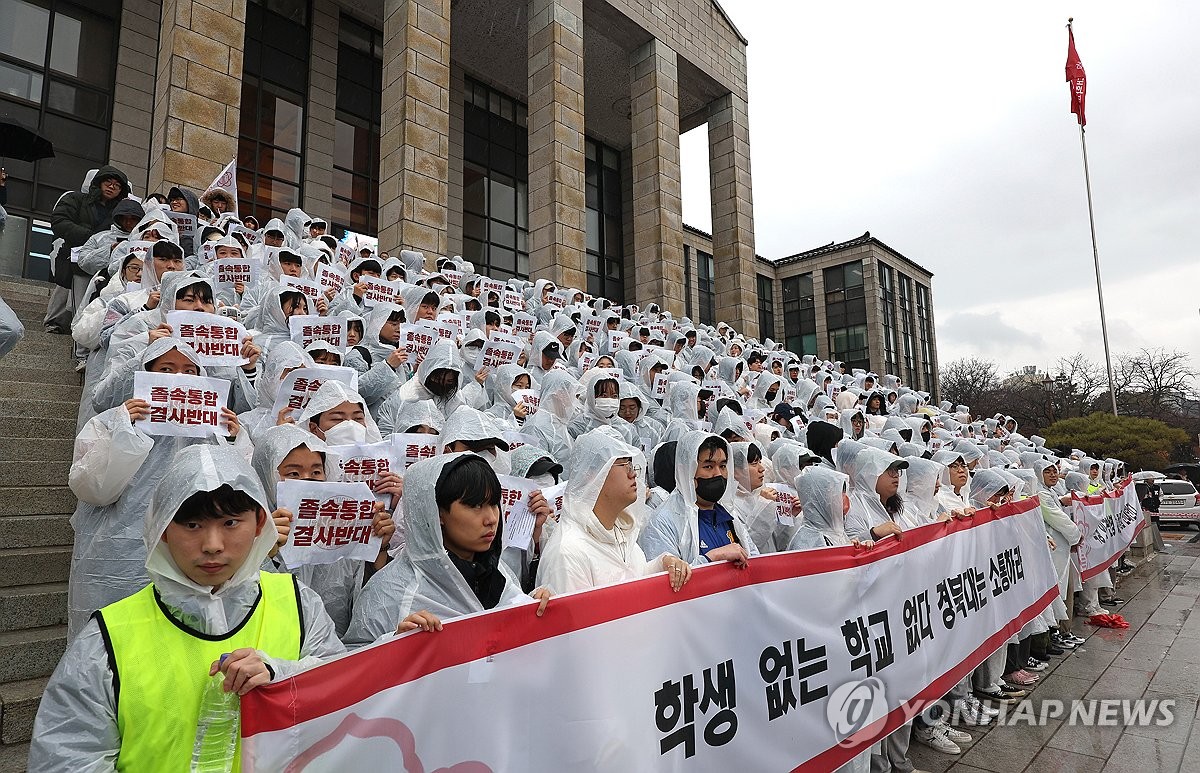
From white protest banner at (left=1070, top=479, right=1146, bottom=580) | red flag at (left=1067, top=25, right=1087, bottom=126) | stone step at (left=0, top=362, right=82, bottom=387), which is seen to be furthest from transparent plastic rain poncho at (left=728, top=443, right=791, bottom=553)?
red flag at (left=1067, top=25, right=1087, bottom=126)

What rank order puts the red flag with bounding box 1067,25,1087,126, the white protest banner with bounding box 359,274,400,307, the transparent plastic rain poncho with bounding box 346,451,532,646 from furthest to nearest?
the red flag with bounding box 1067,25,1087,126
the white protest banner with bounding box 359,274,400,307
the transparent plastic rain poncho with bounding box 346,451,532,646

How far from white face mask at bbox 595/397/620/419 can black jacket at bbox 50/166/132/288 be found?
524 cm

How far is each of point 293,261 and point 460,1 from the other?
1538cm

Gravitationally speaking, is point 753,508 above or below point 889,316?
below

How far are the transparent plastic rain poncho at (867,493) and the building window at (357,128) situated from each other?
1675 centimetres

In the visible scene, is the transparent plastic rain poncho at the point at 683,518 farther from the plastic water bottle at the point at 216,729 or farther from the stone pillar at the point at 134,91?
the stone pillar at the point at 134,91

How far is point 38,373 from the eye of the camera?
222 inches

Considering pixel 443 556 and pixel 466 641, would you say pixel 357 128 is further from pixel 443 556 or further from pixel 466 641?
pixel 466 641

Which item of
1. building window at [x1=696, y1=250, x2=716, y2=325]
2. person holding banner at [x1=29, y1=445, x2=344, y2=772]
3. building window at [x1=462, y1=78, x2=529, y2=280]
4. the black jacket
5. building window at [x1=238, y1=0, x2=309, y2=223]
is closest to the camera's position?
person holding banner at [x1=29, y1=445, x2=344, y2=772]

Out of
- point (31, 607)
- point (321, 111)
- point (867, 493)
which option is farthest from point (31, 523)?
point (321, 111)

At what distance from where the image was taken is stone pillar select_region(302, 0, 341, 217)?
57.9 ft

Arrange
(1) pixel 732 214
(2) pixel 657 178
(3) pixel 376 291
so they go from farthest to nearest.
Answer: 1. (1) pixel 732 214
2. (2) pixel 657 178
3. (3) pixel 376 291

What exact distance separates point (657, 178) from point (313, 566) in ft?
66.1

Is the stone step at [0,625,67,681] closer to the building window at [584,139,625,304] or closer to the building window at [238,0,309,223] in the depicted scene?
the building window at [238,0,309,223]
